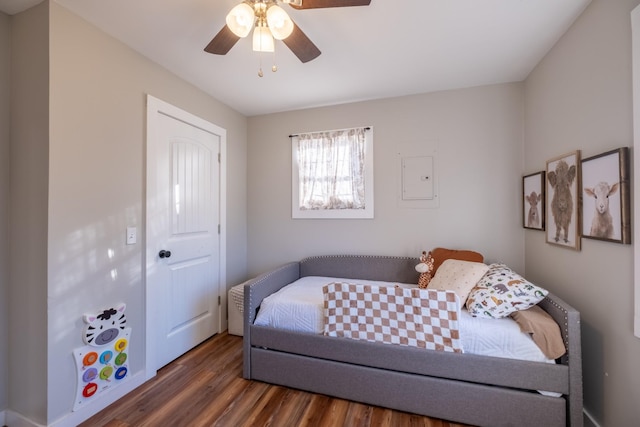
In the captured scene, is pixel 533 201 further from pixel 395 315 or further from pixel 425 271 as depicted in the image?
pixel 395 315

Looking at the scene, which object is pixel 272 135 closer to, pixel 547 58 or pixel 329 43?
pixel 329 43

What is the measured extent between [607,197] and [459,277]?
96 cm

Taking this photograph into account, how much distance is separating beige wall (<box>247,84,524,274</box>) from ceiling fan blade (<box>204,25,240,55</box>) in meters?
1.51

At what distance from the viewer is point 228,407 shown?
1737mm

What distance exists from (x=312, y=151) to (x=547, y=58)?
83.8 inches

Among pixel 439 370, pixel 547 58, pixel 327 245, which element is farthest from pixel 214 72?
pixel 439 370

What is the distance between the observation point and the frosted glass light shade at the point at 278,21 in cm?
123

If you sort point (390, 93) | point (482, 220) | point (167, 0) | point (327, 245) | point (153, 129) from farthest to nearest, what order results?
point (327, 245) < point (390, 93) < point (482, 220) < point (153, 129) < point (167, 0)

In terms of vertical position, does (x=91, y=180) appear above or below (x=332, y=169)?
below

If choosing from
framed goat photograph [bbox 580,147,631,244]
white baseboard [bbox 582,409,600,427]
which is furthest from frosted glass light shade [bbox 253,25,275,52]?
white baseboard [bbox 582,409,600,427]

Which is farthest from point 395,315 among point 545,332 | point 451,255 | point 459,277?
point 451,255

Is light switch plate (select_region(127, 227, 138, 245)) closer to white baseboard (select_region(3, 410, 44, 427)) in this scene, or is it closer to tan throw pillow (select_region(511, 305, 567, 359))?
white baseboard (select_region(3, 410, 44, 427))

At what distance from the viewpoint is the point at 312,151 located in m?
2.99

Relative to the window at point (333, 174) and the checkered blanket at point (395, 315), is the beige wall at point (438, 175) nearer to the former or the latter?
the window at point (333, 174)
